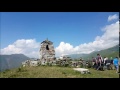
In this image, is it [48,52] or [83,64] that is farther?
[48,52]

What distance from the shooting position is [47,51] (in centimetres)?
2369

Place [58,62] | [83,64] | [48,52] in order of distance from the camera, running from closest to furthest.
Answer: [83,64]
[58,62]
[48,52]

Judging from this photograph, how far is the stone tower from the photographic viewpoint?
2348cm

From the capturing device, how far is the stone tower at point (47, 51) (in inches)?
925
